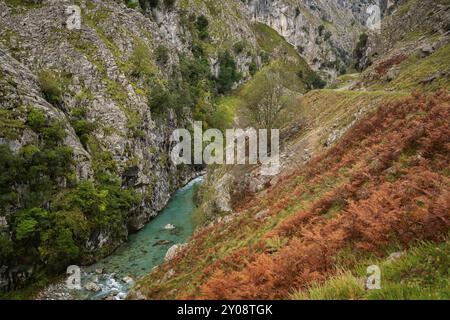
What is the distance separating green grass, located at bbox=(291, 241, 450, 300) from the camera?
6219 millimetres

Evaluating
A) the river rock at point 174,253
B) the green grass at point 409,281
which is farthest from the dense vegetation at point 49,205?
the green grass at point 409,281

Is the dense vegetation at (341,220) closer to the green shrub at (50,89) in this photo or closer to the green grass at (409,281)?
the green grass at (409,281)

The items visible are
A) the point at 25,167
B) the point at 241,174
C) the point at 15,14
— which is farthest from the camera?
the point at 15,14

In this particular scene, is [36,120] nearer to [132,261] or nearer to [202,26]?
[132,261]

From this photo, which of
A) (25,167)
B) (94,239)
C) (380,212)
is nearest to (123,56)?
(25,167)

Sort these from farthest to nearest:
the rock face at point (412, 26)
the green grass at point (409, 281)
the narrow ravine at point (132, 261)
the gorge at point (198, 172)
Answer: the rock face at point (412, 26) < the narrow ravine at point (132, 261) < the gorge at point (198, 172) < the green grass at point (409, 281)

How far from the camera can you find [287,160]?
35.1 meters

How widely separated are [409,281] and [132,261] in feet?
131

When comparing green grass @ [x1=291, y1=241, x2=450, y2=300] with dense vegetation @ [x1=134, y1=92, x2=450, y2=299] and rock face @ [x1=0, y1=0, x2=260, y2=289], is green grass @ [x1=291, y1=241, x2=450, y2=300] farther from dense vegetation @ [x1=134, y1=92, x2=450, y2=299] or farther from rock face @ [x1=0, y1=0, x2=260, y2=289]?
rock face @ [x1=0, y1=0, x2=260, y2=289]

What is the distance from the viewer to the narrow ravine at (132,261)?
35031mm

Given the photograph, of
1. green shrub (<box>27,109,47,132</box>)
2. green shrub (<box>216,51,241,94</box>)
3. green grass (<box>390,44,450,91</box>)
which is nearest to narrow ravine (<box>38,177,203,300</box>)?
green shrub (<box>27,109,47,132</box>)

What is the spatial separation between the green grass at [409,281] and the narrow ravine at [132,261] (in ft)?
97.5

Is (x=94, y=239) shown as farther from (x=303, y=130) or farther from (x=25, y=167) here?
(x=303, y=130)

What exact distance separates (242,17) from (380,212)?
171215mm
